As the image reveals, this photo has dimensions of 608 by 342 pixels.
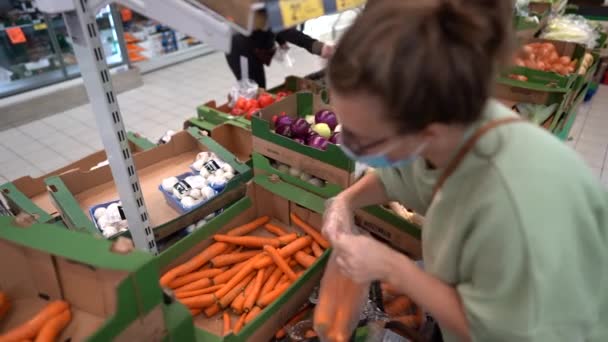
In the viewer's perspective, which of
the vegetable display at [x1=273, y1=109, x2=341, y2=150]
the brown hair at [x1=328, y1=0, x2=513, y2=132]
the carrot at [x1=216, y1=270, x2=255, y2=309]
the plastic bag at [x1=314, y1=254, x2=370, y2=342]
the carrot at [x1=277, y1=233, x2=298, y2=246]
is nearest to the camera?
the brown hair at [x1=328, y1=0, x2=513, y2=132]

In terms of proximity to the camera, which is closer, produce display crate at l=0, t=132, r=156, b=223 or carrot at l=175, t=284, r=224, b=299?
carrot at l=175, t=284, r=224, b=299

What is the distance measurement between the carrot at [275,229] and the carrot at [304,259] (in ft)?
0.54

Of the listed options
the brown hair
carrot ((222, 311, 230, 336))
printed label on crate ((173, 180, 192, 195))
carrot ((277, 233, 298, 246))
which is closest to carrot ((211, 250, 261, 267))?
carrot ((277, 233, 298, 246))

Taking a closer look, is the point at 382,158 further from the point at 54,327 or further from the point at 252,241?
the point at 252,241

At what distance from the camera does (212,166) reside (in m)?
1.86

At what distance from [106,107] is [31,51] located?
14.7 feet

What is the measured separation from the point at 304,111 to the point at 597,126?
3388 millimetres

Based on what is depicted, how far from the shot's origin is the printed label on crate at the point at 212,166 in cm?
185

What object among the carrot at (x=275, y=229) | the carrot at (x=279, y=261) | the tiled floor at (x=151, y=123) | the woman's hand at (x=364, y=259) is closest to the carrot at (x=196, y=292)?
the carrot at (x=279, y=261)

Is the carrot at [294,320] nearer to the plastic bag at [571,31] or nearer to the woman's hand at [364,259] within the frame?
the woman's hand at [364,259]

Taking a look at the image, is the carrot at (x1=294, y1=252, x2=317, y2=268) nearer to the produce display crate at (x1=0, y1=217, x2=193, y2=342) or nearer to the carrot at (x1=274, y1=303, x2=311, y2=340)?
the carrot at (x1=274, y1=303, x2=311, y2=340)

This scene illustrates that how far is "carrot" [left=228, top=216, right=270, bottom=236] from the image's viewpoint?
5.49 feet

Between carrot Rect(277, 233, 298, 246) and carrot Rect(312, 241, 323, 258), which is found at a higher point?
carrot Rect(277, 233, 298, 246)

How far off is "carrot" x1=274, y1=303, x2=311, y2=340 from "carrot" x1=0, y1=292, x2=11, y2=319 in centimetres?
72
